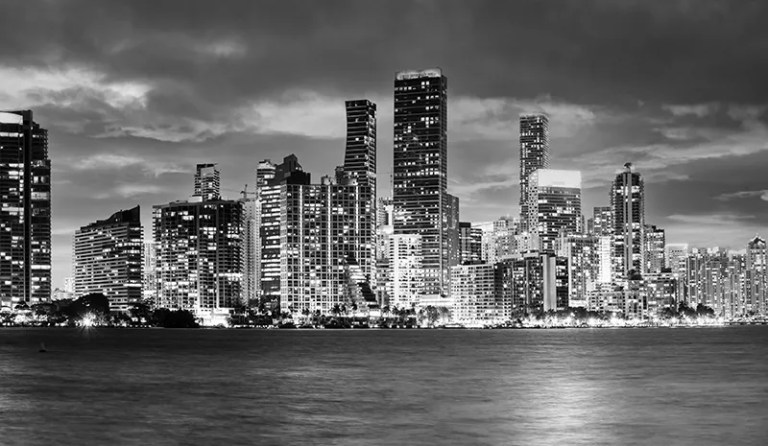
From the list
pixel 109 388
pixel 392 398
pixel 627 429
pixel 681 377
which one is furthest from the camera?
pixel 681 377

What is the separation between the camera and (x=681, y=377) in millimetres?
106562

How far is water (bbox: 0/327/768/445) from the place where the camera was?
6316cm

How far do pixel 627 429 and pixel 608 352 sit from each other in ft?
337

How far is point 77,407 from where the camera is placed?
79.3 metres

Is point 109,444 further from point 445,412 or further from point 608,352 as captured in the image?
point 608,352

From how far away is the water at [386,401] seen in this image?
6316 centimetres

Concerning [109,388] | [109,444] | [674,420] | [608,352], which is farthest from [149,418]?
[608,352]

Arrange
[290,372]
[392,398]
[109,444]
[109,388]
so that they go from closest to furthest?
1. [109,444]
2. [392,398]
3. [109,388]
4. [290,372]

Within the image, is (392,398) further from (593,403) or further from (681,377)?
(681,377)

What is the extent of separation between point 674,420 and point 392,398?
24.1 metres

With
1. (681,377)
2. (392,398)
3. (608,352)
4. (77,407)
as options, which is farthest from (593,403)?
(608,352)

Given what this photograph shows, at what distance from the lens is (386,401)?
273 feet

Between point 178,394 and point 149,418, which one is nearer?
point 149,418

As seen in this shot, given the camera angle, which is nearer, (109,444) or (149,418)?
(109,444)
